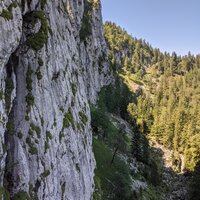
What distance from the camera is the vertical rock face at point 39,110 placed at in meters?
26.6

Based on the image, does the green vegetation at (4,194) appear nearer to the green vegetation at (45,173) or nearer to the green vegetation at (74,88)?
the green vegetation at (45,173)

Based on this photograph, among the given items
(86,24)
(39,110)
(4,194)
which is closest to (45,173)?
(4,194)

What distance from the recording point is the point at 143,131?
128 metres

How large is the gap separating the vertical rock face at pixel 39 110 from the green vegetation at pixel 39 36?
11 cm

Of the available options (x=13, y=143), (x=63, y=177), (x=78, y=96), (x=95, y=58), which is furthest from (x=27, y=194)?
(x=95, y=58)

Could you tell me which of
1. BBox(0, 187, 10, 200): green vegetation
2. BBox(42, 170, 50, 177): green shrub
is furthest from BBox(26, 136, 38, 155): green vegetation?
BBox(0, 187, 10, 200): green vegetation

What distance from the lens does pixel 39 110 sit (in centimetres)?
3166

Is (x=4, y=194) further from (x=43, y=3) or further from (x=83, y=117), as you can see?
(x=83, y=117)

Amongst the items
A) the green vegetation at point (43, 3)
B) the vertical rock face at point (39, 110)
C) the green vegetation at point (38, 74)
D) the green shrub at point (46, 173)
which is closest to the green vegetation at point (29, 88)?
the vertical rock face at point (39, 110)

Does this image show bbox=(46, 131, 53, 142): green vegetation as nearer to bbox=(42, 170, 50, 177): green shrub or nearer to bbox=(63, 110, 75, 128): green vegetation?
bbox=(42, 170, 50, 177): green shrub

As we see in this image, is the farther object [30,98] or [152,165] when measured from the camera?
[152,165]

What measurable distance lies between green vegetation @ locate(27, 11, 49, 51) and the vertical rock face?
11 centimetres

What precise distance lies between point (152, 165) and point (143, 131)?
37.1m

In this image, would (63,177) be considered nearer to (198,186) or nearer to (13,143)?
(13,143)
